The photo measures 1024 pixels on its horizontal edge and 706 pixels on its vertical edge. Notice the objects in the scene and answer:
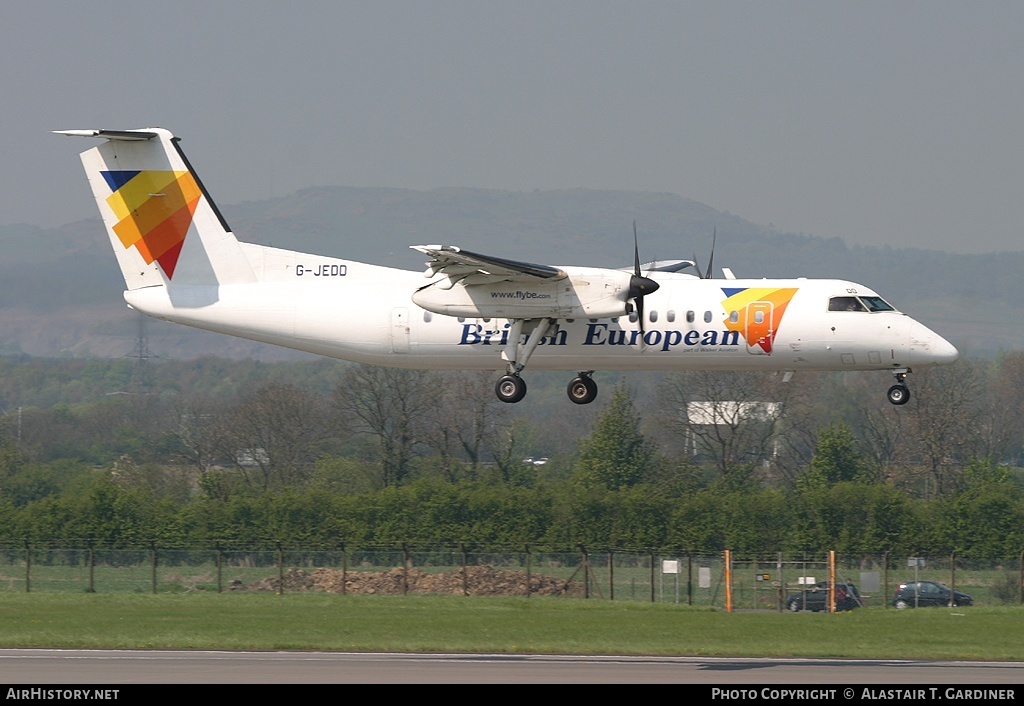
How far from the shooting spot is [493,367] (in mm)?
31281

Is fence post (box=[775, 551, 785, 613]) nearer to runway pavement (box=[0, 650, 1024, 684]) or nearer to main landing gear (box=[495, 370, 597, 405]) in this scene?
main landing gear (box=[495, 370, 597, 405])

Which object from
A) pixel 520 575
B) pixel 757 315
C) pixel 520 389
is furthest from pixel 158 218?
pixel 520 575

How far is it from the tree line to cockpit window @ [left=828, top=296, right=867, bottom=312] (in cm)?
2418

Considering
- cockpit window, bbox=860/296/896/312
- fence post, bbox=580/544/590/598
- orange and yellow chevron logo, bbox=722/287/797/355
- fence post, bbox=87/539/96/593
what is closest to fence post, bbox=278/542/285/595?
fence post, bbox=87/539/96/593

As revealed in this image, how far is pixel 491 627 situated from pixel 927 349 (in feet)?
36.9

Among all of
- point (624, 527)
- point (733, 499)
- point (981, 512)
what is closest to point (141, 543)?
point (624, 527)

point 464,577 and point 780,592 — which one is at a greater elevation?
point 464,577

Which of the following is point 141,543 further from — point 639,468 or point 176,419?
point 176,419

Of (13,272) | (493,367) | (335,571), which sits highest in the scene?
(13,272)

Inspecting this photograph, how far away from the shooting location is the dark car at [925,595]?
137ft

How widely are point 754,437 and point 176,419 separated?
35889 millimetres

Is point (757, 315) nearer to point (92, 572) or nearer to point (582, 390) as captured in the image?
point (582, 390)

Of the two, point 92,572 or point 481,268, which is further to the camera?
point 92,572

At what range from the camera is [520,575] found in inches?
1722
